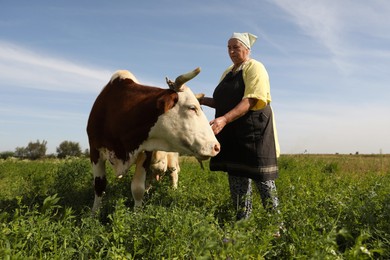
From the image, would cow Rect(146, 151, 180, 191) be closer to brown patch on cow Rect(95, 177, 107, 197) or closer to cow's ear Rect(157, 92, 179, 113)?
brown patch on cow Rect(95, 177, 107, 197)

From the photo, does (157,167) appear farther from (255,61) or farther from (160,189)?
(255,61)

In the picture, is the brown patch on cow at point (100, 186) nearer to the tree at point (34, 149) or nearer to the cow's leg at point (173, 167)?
the cow's leg at point (173, 167)

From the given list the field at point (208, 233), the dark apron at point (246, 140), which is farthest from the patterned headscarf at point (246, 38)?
the field at point (208, 233)

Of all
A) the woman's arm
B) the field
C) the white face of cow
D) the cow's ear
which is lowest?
the field

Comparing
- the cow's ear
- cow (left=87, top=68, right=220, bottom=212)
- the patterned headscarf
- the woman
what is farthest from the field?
the patterned headscarf

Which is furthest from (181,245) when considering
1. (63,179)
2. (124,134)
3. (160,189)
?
(63,179)

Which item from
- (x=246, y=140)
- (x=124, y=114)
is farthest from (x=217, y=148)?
(x=124, y=114)

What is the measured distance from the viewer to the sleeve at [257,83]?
4.09 meters

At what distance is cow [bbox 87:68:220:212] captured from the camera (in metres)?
4.52

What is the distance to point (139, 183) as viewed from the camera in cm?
550

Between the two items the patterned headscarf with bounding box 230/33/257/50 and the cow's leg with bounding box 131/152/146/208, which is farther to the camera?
the cow's leg with bounding box 131/152/146/208

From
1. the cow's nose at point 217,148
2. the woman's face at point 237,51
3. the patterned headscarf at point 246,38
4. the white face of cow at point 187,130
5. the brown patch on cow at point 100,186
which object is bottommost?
the brown patch on cow at point 100,186

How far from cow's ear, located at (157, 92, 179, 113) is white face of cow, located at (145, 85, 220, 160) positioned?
0.04m

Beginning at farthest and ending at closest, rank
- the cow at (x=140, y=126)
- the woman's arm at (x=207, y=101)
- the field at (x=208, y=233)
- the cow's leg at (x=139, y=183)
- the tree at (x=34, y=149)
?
the tree at (x=34, y=149) < the cow's leg at (x=139, y=183) < the woman's arm at (x=207, y=101) < the cow at (x=140, y=126) < the field at (x=208, y=233)
